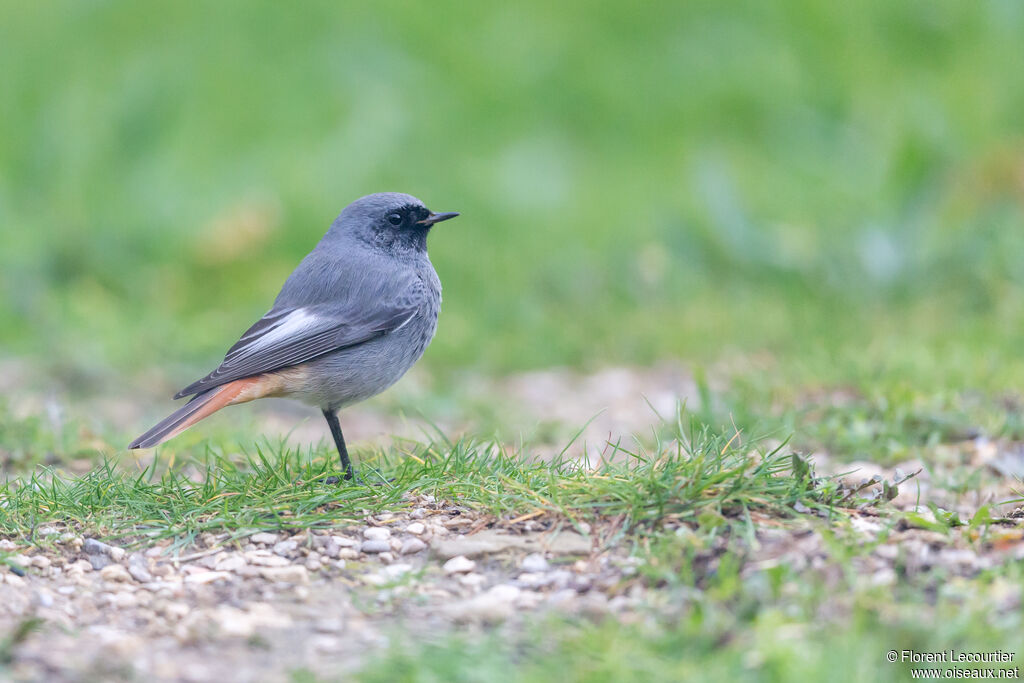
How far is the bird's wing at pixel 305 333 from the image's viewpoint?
4477mm

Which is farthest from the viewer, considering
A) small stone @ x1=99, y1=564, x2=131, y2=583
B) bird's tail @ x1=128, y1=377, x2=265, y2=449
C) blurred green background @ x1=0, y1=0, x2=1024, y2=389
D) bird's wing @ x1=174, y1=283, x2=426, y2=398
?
blurred green background @ x1=0, y1=0, x2=1024, y2=389

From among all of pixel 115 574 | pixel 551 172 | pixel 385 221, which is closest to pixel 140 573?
pixel 115 574

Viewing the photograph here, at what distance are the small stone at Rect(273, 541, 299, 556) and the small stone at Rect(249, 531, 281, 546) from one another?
0.10 ft

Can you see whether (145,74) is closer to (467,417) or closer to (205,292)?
(205,292)

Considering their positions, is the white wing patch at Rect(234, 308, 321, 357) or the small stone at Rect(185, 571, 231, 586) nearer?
the small stone at Rect(185, 571, 231, 586)

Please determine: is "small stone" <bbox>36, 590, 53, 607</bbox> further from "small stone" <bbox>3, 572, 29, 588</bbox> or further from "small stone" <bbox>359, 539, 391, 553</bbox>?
"small stone" <bbox>359, 539, 391, 553</bbox>

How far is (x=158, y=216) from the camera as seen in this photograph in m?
9.16

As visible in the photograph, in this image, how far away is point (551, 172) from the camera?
33.8 ft

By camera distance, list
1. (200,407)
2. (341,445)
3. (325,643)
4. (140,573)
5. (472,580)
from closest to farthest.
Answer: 1. (325,643)
2. (472,580)
3. (140,573)
4. (200,407)
5. (341,445)

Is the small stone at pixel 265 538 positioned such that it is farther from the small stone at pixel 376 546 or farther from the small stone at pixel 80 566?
the small stone at pixel 80 566

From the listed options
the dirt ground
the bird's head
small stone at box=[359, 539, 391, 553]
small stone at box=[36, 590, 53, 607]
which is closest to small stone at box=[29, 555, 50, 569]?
the dirt ground

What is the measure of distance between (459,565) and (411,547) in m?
0.22

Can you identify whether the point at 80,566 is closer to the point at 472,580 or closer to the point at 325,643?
the point at 325,643

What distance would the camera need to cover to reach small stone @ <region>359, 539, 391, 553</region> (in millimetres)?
3768
